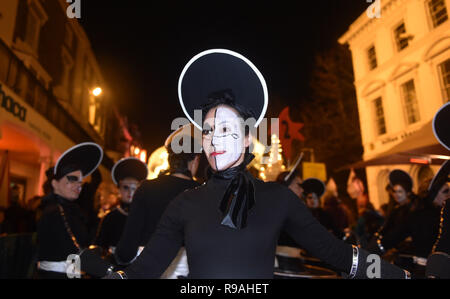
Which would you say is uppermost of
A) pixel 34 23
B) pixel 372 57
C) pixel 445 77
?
pixel 34 23

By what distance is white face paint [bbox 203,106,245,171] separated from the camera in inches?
69.1

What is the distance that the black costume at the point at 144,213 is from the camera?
9.21 feet

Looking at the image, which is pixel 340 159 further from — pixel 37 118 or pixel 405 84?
pixel 37 118

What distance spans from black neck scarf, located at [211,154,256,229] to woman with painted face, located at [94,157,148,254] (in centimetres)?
327

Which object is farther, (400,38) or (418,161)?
(400,38)

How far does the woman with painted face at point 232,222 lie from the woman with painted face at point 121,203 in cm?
319

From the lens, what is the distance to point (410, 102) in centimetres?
1216

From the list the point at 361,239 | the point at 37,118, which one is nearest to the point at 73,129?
the point at 37,118

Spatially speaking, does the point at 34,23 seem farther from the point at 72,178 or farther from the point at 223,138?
the point at 223,138

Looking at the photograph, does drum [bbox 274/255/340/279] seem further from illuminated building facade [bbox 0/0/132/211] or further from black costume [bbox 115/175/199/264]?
illuminated building facade [bbox 0/0/132/211]

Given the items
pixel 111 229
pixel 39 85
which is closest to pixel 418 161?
pixel 111 229

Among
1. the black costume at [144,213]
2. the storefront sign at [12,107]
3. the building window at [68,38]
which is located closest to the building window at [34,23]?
the building window at [68,38]

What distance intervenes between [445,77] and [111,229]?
30.6 ft

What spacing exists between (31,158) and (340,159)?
18.4 metres
